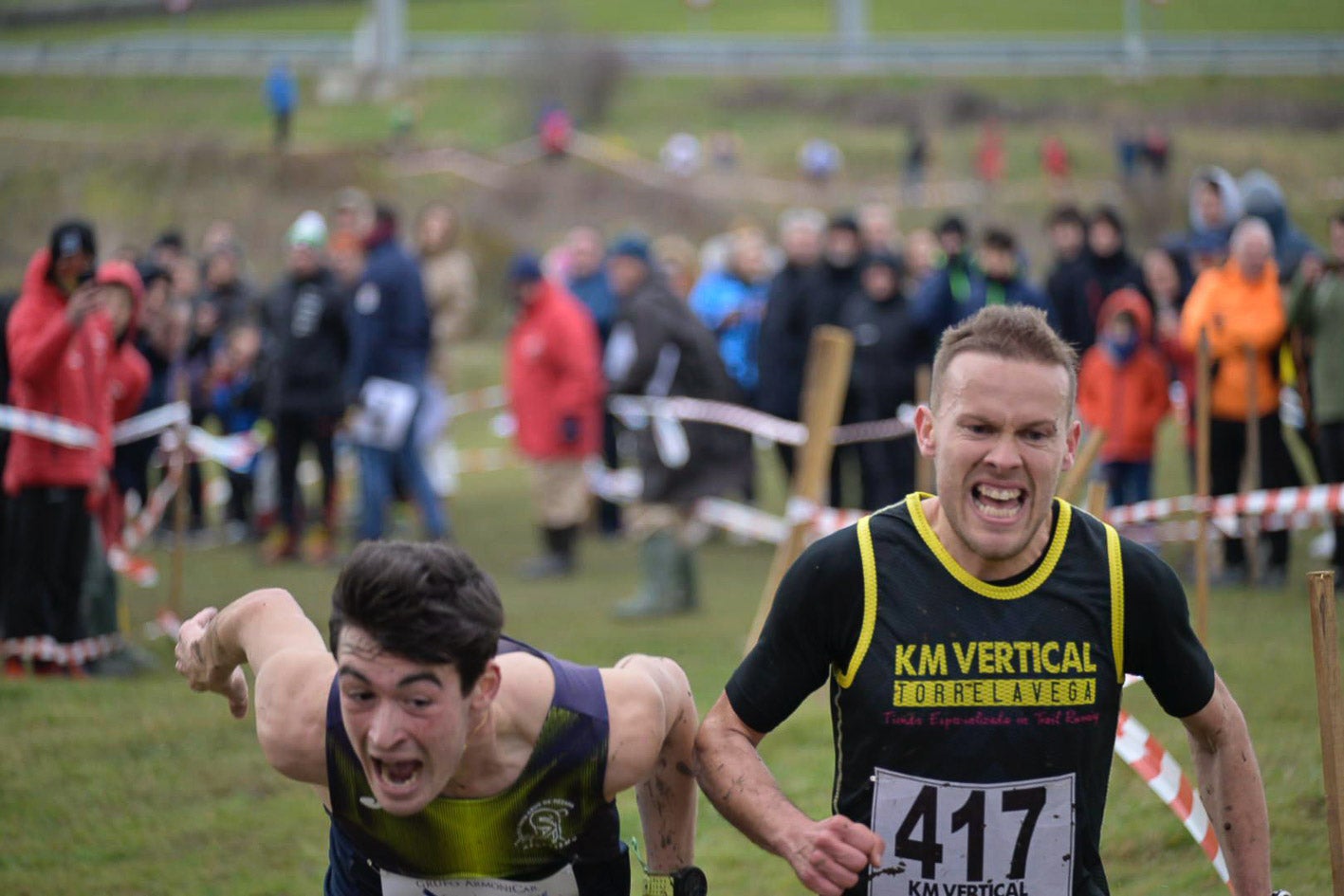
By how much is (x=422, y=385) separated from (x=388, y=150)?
27.9 meters

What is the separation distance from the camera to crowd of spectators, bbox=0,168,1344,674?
27.4ft

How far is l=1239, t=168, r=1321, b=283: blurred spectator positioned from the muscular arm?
314 inches

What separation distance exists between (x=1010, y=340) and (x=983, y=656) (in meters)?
0.63

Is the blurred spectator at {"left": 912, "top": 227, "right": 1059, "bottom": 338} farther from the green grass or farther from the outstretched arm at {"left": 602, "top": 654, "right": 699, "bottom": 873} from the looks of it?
the green grass

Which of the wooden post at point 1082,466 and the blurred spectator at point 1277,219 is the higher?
the blurred spectator at point 1277,219

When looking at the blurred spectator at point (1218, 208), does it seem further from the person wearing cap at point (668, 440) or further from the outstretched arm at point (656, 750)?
the outstretched arm at point (656, 750)

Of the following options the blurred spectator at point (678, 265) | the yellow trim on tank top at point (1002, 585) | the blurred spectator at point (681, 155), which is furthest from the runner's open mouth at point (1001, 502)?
the blurred spectator at point (681, 155)

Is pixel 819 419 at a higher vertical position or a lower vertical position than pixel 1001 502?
lower

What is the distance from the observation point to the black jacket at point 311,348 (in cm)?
1221

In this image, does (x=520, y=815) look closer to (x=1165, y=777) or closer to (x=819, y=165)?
(x=1165, y=777)

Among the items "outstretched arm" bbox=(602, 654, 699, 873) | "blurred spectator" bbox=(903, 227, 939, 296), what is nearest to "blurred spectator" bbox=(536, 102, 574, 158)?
"blurred spectator" bbox=(903, 227, 939, 296)

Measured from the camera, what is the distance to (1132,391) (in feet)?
35.3

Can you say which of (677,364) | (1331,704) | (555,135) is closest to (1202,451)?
(1331,704)

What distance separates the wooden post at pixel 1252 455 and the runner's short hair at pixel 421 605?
7488 mm
